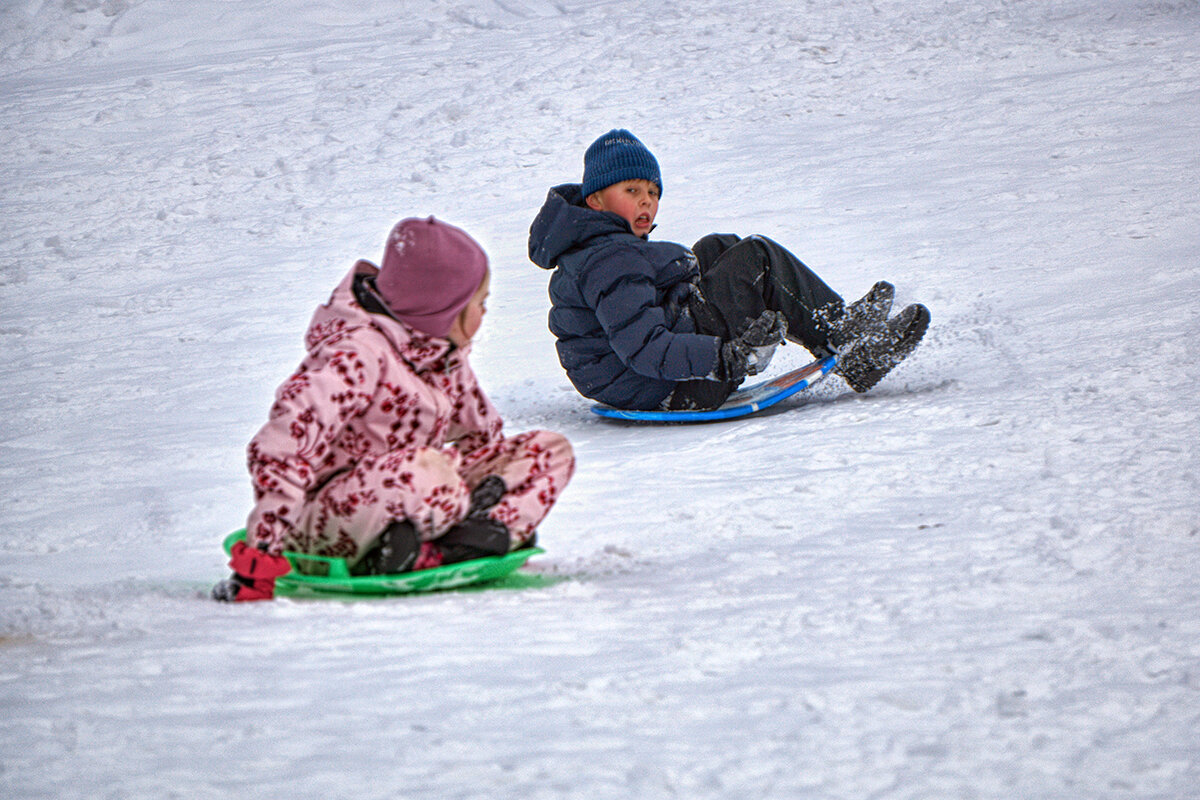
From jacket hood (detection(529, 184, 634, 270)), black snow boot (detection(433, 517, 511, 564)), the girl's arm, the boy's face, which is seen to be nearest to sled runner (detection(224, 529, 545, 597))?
black snow boot (detection(433, 517, 511, 564))

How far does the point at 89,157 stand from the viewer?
8875 millimetres

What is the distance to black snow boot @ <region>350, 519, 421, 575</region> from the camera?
2.37 metres

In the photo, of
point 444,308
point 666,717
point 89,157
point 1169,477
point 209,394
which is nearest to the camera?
point 666,717

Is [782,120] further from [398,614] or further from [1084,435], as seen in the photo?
[398,614]

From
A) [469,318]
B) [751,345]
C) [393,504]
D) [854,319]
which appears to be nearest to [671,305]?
[751,345]

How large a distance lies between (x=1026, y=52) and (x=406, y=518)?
8623mm

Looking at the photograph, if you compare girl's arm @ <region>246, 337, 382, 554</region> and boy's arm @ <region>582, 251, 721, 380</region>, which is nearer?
girl's arm @ <region>246, 337, 382, 554</region>

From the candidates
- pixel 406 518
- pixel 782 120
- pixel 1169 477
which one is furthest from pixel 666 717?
pixel 782 120

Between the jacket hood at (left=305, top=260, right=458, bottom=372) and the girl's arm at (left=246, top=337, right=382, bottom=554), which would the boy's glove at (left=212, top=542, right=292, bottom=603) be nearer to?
the girl's arm at (left=246, top=337, right=382, bottom=554)

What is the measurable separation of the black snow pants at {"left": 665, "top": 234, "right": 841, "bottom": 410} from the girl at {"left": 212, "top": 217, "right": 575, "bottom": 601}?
1.66 meters

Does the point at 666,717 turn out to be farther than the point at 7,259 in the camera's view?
No


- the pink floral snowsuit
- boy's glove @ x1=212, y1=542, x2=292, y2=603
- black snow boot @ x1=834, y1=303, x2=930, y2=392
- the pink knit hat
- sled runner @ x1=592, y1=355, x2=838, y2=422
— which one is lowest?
sled runner @ x1=592, y1=355, x2=838, y2=422

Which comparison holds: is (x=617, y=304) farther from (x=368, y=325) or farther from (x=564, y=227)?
(x=368, y=325)

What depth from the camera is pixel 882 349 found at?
4.13 m
